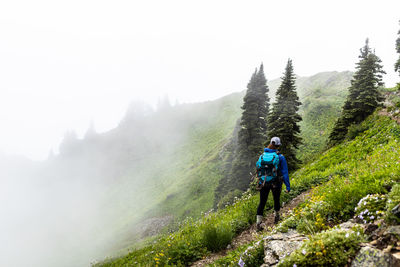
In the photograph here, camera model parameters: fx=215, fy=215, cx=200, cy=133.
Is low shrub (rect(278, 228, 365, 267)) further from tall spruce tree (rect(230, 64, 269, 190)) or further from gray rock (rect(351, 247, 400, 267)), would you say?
tall spruce tree (rect(230, 64, 269, 190))

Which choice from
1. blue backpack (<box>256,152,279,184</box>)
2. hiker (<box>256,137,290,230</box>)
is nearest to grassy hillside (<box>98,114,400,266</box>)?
hiker (<box>256,137,290,230</box>)

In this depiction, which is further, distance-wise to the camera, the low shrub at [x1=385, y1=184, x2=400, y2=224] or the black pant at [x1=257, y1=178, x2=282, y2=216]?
the black pant at [x1=257, y1=178, x2=282, y2=216]

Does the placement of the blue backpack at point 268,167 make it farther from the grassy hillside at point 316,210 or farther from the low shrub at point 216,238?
the low shrub at point 216,238

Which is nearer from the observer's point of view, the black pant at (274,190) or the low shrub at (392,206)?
the low shrub at (392,206)

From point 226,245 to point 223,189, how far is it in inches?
813

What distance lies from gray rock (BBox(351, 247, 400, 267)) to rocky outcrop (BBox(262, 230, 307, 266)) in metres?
1.10

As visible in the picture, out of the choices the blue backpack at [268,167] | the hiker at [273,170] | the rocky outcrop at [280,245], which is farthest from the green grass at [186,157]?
the rocky outcrop at [280,245]

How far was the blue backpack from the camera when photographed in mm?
6844

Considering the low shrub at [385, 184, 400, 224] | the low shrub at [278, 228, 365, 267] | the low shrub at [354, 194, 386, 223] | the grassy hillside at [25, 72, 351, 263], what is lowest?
the grassy hillside at [25, 72, 351, 263]

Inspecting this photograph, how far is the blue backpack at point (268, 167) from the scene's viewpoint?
22.5 feet

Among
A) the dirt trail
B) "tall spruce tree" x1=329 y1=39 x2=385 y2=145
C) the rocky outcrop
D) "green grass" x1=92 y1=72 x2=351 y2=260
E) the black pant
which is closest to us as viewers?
the rocky outcrop

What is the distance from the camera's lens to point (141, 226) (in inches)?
1708

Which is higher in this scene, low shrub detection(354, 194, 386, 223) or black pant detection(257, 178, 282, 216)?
low shrub detection(354, 194, 386, 223)

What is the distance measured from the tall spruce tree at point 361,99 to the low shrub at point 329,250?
1808cm
